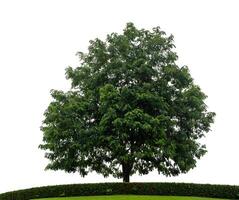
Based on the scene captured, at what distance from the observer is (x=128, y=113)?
1751 inches

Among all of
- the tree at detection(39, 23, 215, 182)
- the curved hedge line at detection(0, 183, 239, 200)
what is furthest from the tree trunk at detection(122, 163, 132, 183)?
the curved hedge line at detection(0, 183, 239, 200)

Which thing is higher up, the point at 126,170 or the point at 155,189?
the point at 126,170

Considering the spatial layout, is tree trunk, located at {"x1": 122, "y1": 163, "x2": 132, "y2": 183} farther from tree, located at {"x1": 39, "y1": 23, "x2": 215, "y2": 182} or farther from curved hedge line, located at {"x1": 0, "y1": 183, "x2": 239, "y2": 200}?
curved hedge line, located at {"x1": 0, "y1": 183, "x2": 239, "y2": 200}

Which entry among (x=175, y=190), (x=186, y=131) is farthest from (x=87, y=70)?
(x=175, y=190)

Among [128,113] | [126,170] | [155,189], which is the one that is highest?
[128,113]

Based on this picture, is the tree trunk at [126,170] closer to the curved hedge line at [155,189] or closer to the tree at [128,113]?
the tree at [128,113]

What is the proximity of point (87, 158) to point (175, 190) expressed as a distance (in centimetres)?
793

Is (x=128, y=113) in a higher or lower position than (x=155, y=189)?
higher

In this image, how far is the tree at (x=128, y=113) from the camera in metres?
45.3

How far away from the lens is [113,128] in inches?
1802

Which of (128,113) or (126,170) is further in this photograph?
(126,170)

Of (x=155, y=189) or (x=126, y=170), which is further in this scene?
(x=126, y=170)

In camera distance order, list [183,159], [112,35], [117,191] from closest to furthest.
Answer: [117,191] < [183,159] < [112,35]

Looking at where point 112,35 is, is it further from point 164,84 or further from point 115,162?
point 115,162
